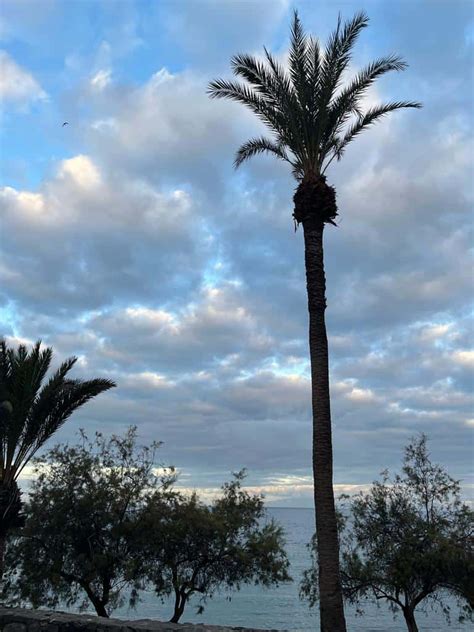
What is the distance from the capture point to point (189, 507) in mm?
21391

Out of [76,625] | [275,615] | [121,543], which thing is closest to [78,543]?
[121,543]

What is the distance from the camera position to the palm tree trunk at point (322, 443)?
12.3 meters

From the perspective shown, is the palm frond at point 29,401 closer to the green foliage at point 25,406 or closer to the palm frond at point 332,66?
the green foliage at point 25,406

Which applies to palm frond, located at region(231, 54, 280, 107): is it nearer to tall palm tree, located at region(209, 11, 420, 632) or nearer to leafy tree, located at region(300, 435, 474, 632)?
tall palm tree, located at region(209, 11, 420, 632)

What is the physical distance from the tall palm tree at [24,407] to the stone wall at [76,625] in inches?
234

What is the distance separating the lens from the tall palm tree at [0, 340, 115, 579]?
17469 millimetres

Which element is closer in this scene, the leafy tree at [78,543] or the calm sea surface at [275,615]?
the leafy tree at [78,543]

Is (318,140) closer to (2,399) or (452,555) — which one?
(2,399)

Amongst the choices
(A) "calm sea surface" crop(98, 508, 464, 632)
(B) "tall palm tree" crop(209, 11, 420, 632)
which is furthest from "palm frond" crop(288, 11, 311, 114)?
(A) "calm sea surface" crop(98, 508, 464, 632)

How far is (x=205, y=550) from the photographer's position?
21.2m

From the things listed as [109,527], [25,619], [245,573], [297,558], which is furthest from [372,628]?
[297,558]

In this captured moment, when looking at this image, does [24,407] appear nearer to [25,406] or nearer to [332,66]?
[25,406]

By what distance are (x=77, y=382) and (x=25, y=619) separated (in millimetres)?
8050

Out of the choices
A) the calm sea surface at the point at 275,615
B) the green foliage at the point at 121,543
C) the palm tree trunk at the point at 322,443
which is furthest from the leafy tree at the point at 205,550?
the calm sea surface at the point at 275,615
